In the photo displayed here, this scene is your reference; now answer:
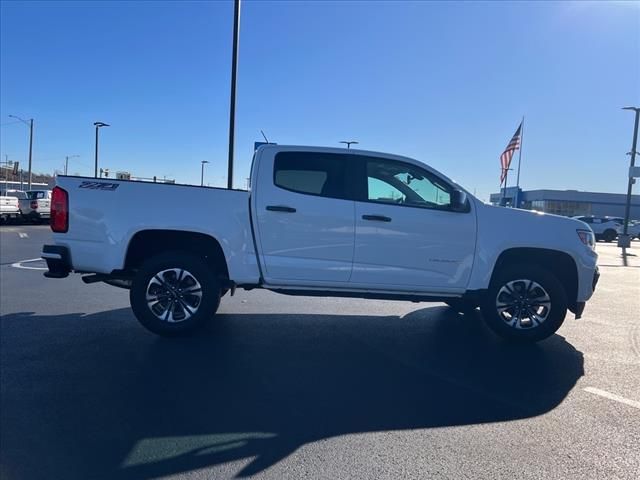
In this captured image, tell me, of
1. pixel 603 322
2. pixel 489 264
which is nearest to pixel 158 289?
pixel 489 264

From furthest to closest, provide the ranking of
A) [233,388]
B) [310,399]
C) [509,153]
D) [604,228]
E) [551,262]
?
[604,228], [509,153], [551,262], [233,388], [310,399]

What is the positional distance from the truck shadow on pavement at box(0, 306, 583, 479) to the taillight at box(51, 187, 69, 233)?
48.7 inches

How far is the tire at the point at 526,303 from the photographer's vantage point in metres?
5.49

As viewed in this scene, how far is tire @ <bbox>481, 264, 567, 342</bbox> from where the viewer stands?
5.49 m

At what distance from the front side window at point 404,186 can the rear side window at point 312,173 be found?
12.8 inches

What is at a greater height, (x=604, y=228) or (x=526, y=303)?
(x=604, y=228)

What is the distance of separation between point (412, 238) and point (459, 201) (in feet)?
2.13

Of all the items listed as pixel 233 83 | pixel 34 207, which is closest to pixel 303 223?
pixel 233 83

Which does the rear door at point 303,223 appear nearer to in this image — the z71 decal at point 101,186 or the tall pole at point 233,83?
the z71 decal at point 101,186

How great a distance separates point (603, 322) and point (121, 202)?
6.66m

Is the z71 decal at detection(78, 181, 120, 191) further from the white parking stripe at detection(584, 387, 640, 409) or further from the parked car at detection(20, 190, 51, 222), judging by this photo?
the parked car at detection(20, 190, 51, 222)

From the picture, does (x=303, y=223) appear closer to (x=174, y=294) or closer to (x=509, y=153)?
(x=174, y=294)

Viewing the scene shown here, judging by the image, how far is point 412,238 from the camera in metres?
5.42

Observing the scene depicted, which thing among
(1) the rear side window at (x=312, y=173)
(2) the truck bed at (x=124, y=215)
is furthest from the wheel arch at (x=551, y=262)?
(2) the truck bed at (x=124, y=215)
